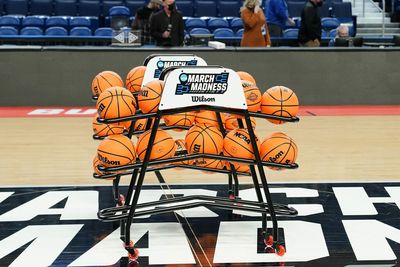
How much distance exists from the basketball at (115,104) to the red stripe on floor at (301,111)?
307 inches

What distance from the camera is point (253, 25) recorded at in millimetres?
15062

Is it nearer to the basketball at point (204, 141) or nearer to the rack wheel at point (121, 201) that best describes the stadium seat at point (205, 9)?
the rack wheel at point (121, 201)

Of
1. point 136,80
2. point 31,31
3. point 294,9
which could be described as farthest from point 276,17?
point 136,80

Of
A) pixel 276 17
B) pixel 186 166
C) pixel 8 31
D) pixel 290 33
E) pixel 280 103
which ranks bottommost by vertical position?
pixel 186 166

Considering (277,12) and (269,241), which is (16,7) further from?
(269,241)

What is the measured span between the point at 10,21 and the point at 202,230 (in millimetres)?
15104

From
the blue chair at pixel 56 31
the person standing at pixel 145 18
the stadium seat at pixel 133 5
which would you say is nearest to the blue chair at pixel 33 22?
the blue chair at pixel 56 31

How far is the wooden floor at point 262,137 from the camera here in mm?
8523

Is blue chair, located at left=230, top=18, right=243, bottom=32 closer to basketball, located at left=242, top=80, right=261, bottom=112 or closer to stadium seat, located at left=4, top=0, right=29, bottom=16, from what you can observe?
stadium seat, located at left=4, top=0, right=29, bottom=16

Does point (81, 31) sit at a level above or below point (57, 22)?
below

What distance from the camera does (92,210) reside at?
692cm

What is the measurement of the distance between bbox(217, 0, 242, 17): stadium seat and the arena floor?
11659mm

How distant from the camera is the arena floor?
559 centimetres

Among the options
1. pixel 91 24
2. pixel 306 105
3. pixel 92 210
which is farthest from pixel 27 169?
pixel 91 24
